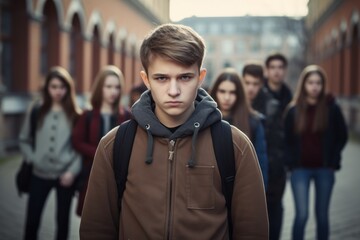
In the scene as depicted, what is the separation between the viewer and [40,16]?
13664 millimetres

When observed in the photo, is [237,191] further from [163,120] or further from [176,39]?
[176,39]

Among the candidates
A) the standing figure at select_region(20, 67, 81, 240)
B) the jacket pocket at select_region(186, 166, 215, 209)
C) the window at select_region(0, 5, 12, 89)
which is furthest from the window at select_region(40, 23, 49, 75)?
the jacket pocket at select_region(186, 166, 215, 209)

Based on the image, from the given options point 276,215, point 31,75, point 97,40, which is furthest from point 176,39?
point 97,40

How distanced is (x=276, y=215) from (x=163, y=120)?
2971 mm

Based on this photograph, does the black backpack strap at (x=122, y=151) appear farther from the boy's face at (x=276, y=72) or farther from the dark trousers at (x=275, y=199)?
the boy's face at (x=276, y=72)

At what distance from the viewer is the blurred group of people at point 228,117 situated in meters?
4.99

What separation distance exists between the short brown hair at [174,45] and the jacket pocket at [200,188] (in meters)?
0.45

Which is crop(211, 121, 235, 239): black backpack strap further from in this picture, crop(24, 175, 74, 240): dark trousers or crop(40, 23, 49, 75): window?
crop(40, 23, 49, 75): window

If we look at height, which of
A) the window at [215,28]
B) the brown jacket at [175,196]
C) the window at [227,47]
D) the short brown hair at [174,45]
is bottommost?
the brown jacket at [175,196]

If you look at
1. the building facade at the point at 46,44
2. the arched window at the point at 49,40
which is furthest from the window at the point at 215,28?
the arched window at the point at 49,40

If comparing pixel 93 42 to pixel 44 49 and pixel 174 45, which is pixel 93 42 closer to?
pixel 44 49

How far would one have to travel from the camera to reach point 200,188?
2.31 metres

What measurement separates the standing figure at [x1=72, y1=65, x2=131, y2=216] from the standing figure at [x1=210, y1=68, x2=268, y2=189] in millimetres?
1078

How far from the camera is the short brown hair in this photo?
230cm
